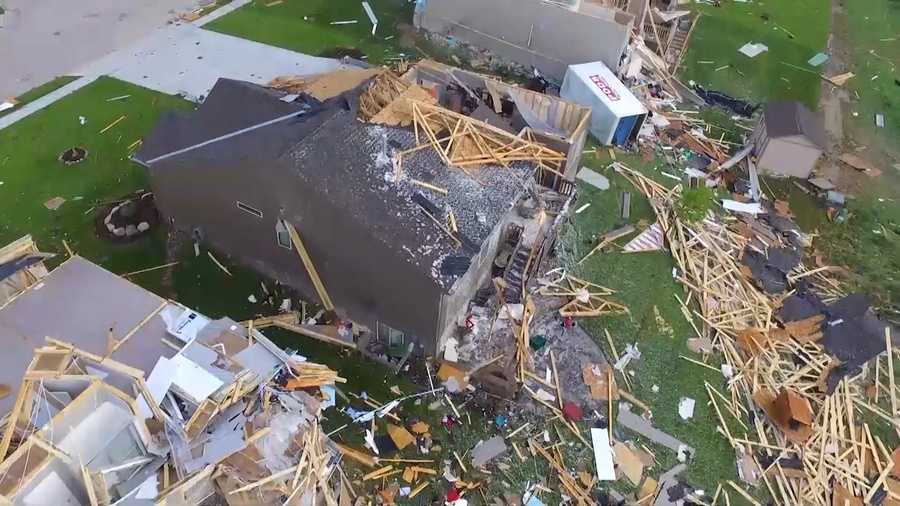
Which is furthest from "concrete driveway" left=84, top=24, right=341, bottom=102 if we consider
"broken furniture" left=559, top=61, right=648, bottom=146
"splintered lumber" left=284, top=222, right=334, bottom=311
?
"splintered lumber" left=284, top=222, right=334, bottom=311

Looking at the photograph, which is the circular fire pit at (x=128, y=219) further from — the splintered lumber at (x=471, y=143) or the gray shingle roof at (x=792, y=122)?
the gray shingle roof at (x=792, y=122)

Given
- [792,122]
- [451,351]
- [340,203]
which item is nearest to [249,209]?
[340,203]

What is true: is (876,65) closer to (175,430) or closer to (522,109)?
(522,109)

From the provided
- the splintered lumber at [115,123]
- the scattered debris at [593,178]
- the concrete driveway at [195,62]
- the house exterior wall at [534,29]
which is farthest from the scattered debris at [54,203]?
the scattered debris at [593,178]

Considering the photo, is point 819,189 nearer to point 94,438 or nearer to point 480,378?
point 480,378

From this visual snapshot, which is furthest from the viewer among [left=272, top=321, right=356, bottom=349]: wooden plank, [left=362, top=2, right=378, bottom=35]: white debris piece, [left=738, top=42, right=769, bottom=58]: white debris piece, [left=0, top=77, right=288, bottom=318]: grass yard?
[left=738, top=42, right=769, bottom=58]: white debris piece

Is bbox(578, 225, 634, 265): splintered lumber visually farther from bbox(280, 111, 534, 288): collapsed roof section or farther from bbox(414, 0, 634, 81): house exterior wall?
bbox(414, 0, 634, 81): house exterior wall

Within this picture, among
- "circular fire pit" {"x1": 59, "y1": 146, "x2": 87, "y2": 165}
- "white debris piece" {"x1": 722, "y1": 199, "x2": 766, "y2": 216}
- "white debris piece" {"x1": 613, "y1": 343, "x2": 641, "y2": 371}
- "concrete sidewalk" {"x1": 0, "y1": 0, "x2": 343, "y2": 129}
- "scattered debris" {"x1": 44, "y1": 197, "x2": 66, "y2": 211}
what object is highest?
"concrete sidewalk" {"x1": 0, "y1": 0, "x2": 343, "y2": 129}
